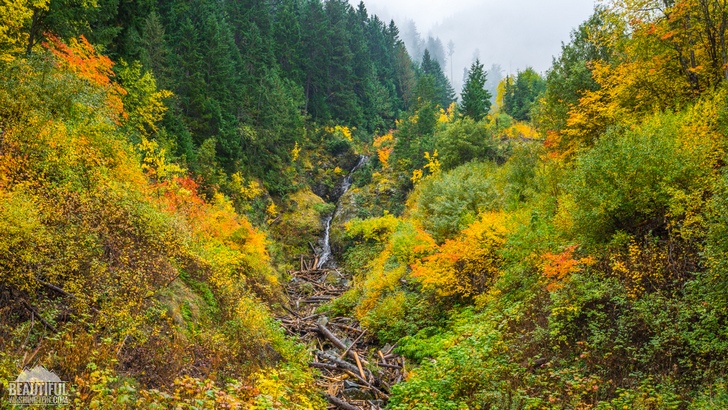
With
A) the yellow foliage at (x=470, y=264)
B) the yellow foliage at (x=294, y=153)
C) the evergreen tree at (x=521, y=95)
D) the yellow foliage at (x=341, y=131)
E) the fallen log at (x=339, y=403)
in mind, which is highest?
the evergreen tree at (x=521, y=95)

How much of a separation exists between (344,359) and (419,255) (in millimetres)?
6010

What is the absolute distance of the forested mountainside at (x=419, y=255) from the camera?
5875 mm

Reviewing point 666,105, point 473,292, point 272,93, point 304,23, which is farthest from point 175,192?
point 304,23

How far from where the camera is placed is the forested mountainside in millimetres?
5875

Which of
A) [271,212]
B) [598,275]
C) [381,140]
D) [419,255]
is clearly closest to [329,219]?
[271,212]

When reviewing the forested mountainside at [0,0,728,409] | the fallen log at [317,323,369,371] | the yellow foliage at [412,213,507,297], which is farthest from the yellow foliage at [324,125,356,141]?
the yellow foliage at [412,213,507,297]

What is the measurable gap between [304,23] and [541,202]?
147 feet

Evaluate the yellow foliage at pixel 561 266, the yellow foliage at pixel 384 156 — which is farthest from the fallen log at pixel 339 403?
the yellow foliage at pixel 384 156

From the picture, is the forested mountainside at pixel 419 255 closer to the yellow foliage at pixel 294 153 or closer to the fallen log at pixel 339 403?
the fallen log at pixel 339 403

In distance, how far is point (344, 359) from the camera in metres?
11.8

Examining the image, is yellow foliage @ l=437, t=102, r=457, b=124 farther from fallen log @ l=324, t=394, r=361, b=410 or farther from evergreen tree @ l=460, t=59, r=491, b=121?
fallen log @ l=324, t=394, r=361, b=410

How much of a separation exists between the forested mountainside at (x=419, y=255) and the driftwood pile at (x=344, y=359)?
124mm

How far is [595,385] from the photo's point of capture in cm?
642

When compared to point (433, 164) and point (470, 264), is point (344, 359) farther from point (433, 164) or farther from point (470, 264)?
point (433, 164)
